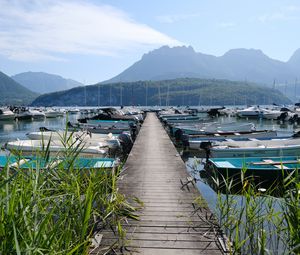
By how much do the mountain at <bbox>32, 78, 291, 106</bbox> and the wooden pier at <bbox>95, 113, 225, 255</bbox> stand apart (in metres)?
126

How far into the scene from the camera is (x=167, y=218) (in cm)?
593

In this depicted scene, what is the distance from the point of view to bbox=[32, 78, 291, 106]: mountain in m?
142

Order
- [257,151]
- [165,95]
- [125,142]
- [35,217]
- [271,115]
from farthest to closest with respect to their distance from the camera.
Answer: [165,95] < [271,115] < [125,142] < [257,151] < [35,217]

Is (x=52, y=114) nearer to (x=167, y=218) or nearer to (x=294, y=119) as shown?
(x=294, y=119)

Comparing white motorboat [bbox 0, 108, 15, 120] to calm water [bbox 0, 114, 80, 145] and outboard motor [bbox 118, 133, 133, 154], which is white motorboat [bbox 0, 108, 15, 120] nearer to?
calm water [bbox 0, 114, 80, 145]

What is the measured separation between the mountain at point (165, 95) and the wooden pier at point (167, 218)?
126 metres

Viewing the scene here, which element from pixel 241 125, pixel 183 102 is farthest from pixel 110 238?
pixel 183 102

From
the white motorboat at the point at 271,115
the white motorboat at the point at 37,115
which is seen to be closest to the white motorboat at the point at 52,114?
the white motorboat at the point at 37,115

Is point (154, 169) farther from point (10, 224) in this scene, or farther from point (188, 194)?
point (10, 224)

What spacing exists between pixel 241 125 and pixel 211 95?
124m

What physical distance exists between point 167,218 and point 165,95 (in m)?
140

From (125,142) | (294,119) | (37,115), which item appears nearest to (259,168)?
(125,142)

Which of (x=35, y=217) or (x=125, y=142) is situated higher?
(x=35, y=217)

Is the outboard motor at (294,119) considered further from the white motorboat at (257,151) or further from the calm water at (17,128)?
the white motorboat at (257,151)
